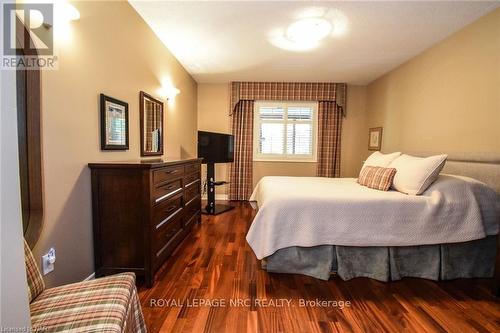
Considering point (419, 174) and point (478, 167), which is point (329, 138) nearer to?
point (478, 167)

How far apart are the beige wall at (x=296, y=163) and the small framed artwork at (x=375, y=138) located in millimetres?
249

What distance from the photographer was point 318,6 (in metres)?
2.22

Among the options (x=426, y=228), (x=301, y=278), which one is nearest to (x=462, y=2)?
(x=426, y=228)

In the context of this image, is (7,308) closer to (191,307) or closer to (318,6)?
(191,307)

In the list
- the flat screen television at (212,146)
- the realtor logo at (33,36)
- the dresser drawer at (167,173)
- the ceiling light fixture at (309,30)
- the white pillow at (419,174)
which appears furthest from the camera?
the flat screen television at (212,146)

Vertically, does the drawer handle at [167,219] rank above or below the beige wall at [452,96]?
below

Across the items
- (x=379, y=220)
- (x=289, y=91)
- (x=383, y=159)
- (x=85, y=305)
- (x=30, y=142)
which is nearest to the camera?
(x=85, y=305)

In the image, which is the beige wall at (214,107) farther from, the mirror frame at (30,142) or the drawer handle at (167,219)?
the mirror frame at (30,142)

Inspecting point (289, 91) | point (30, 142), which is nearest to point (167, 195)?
point (30, 142)

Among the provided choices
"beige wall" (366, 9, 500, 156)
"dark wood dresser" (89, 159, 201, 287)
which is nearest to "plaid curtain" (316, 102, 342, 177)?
"beige wall" (366, 9, 500, 156)

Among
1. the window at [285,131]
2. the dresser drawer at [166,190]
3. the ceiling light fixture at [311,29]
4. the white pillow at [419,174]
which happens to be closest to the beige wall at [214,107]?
the window at [285,131]

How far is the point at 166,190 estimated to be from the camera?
2.13 m

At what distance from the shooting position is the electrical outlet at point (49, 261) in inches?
55.4

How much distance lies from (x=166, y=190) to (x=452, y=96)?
10.5 feet
